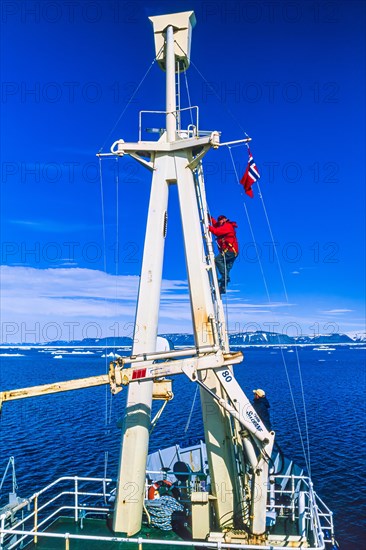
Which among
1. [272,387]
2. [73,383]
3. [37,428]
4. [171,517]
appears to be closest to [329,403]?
[272,387]

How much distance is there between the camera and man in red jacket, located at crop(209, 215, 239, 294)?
39.8ft

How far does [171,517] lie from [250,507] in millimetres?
2895

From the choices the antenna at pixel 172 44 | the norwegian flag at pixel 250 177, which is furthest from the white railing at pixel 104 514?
the antenna at pixel 172 44

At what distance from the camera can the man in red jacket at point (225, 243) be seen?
12.1m

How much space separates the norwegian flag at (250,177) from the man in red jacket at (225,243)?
1.44 m

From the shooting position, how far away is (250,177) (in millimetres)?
13148

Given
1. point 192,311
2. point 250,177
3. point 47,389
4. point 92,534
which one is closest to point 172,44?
point 250,177

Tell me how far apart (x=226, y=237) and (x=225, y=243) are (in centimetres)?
17

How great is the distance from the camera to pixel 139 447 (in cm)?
1106

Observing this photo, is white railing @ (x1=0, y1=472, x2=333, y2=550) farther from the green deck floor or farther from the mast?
the mast

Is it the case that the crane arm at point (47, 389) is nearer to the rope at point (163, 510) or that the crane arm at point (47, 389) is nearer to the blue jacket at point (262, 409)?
the rope at point (163, 510)

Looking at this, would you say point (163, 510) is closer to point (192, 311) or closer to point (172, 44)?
point (192, 311)

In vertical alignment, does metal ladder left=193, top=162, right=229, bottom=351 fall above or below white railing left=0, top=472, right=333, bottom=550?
above

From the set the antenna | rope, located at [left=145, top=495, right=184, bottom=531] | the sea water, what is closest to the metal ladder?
the antenna
